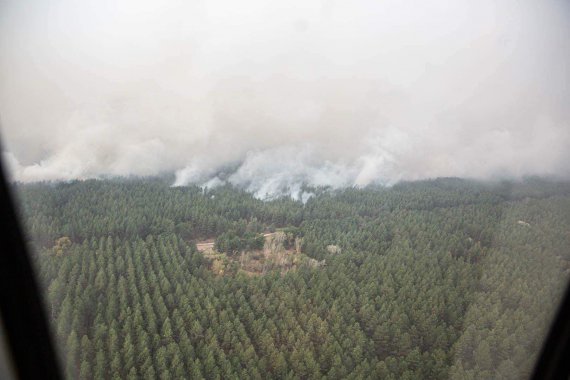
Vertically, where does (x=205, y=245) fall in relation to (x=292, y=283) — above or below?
above

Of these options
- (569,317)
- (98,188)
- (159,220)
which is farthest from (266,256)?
(569,317)

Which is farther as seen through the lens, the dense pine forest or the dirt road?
the dirt road

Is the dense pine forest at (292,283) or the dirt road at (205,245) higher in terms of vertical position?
the dirt road at (205,245)

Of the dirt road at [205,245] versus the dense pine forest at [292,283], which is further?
the dirt road at [205,245]

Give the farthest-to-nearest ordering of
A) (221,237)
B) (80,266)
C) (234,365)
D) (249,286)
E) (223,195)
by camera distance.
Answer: (223,195)
(221,237)
(249,286)
(80,266)
(234,365)

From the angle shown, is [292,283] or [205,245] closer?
[292,283]

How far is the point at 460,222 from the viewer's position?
10.2 meters

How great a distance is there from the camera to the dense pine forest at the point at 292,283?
4.88 metres

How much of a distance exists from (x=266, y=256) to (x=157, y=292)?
3156mm

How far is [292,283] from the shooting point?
7418 millimetres

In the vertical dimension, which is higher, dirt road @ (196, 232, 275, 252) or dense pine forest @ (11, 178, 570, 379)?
dirt road @ (196, 232, 275, 252)

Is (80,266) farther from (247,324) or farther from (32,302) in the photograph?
(32,302)

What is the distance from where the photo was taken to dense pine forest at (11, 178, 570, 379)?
4.88 metres

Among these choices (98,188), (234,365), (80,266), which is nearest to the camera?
(234,365)
